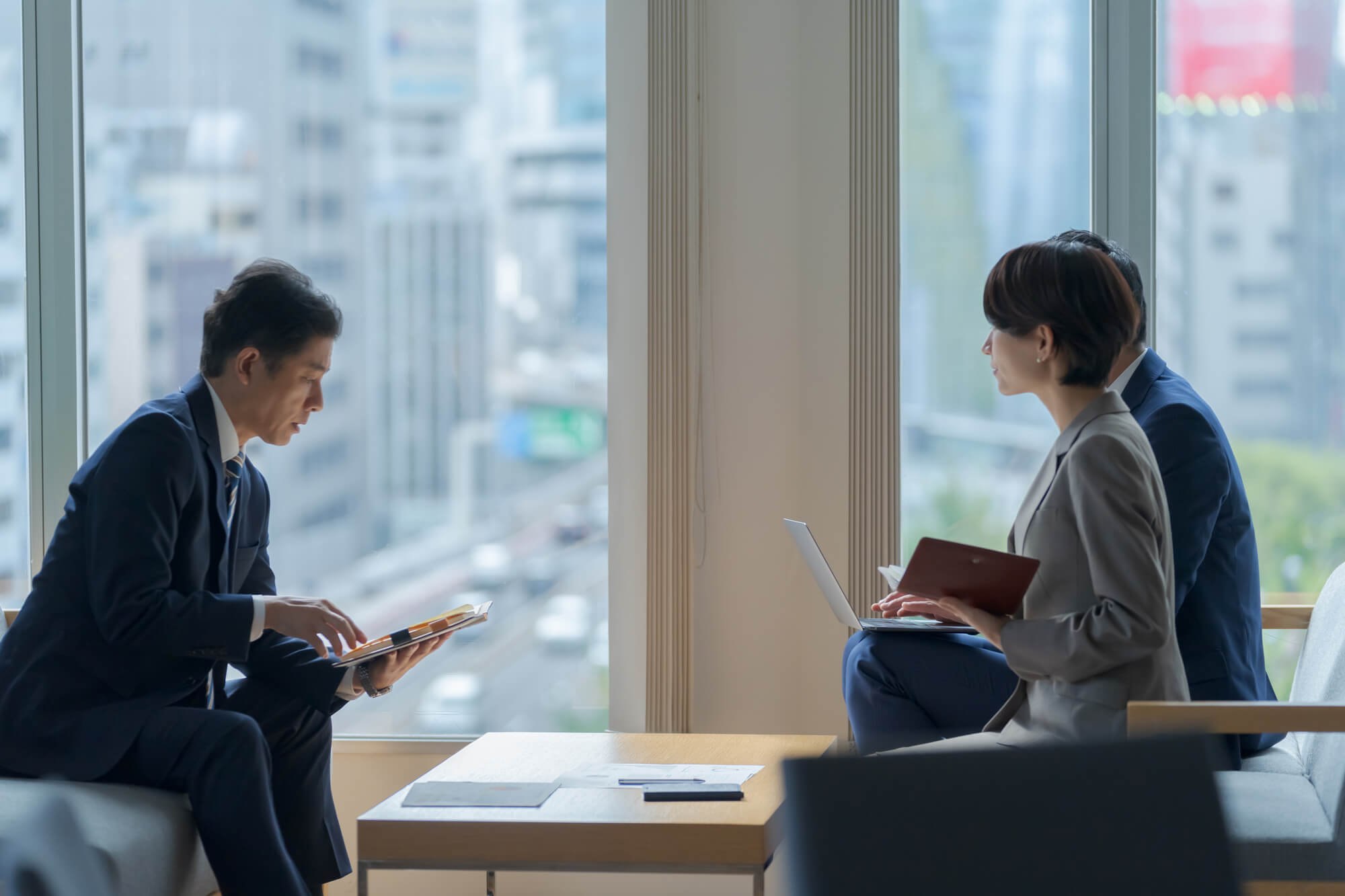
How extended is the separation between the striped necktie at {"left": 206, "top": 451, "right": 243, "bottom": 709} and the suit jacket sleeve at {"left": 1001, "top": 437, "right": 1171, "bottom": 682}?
1639 millimetres

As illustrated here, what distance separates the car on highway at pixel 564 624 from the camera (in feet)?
10.9

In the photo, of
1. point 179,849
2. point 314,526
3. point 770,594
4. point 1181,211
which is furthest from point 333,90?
point 1181,211

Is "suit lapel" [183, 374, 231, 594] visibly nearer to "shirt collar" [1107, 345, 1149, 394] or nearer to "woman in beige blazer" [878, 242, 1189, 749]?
"woman in beige blazer" [878, 242, 1189, 749]

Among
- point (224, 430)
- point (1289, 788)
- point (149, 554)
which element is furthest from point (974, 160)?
point (149, 554)

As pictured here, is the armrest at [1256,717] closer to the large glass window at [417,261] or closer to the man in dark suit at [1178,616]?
the man in dark suit at [1178,616]

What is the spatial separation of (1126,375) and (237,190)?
2548mm

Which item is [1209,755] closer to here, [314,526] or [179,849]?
[179,849]

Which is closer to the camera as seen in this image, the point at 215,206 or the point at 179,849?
the point at 179,849

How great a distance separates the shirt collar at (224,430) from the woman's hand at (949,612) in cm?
141

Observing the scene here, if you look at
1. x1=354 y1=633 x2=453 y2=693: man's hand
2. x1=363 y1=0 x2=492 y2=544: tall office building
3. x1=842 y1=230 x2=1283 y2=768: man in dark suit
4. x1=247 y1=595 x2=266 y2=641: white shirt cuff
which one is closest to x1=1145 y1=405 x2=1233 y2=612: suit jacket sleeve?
x1=842 y1=230 x2=1283 y2=768: man in dark suit

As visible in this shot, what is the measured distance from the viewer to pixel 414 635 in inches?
89.4

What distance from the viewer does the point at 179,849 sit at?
2.09 m

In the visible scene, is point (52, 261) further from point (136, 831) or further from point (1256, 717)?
point (1256, 717)

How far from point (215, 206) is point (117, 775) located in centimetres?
184
